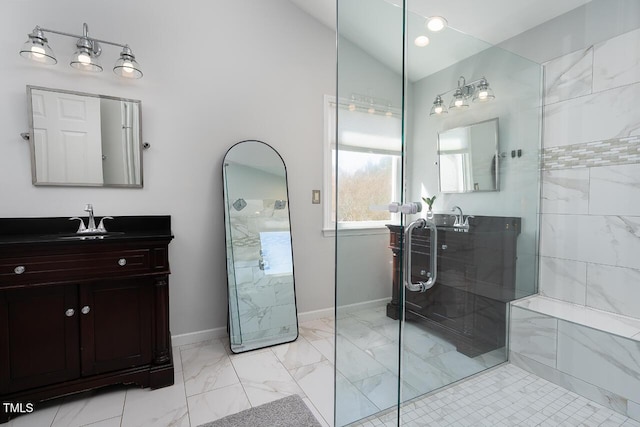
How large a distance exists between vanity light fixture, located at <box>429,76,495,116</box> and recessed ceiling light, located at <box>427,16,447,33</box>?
0.29m

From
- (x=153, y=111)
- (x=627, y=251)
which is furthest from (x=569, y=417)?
(x=153, y=111)

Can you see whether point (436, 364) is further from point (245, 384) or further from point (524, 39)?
point (524, 39)

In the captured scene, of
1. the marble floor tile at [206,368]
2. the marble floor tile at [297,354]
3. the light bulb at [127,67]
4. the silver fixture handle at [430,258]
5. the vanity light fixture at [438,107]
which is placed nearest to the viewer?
the silver fixture handle at [430,258]

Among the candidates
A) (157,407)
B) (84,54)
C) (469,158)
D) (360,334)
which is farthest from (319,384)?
(84,54)

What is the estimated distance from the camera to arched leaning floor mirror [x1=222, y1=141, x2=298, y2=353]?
8.04 feet

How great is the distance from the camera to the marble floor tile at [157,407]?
159 centimetres

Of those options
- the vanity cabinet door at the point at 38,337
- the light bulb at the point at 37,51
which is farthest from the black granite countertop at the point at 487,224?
the light bulb at the point at 37,51

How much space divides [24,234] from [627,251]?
11.2 feet

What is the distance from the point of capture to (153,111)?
7.48 ft

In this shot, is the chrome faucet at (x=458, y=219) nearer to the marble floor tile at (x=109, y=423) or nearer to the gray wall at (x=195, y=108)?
the gray wall at (x=195, y=108)

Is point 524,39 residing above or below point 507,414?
above

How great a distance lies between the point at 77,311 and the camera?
5.68 feet

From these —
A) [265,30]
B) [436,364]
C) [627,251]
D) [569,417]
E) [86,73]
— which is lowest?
[569,417]

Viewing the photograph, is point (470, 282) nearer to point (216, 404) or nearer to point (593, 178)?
point (593, 178)
